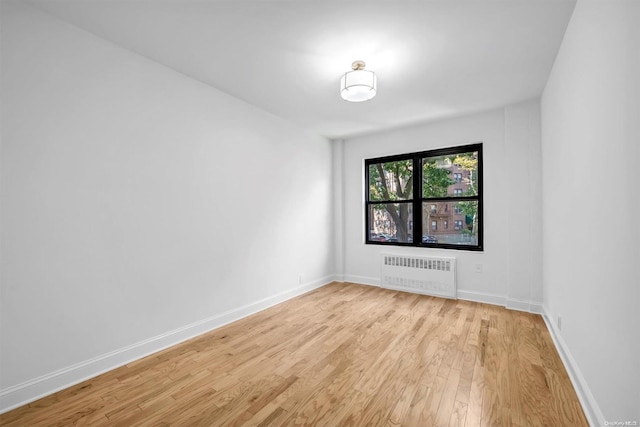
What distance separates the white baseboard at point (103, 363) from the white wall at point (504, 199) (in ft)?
9.69

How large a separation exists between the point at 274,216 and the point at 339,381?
2.33 m

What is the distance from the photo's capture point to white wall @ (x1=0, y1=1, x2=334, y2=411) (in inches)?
73.5

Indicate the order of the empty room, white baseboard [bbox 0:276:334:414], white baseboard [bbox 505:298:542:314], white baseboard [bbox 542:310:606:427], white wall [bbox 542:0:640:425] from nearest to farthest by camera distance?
white wall [bbox 542:0:640:425], white baseboard [bbox 542:310:606:427], the empty room, white baseboard [bbox 0:276:334:414], white baseboard [bbox 505:298:542:314]

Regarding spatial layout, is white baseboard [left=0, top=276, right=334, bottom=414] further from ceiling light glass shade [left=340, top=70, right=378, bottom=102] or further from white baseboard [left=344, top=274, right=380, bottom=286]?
ceiling light glass shade [left=340, top=70, right=378, bottom=102]

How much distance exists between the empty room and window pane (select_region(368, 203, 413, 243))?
1172mm

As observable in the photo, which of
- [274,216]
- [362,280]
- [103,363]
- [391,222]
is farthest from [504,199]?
[103,363]

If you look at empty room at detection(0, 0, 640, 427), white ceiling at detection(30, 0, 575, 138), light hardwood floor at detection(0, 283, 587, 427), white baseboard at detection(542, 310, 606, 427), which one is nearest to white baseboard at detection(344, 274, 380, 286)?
empty room at detection(0, 0, 640, 427)

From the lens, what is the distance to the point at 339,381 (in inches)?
81.9

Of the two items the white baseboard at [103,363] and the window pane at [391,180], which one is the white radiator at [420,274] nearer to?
the window pane at [391,180]

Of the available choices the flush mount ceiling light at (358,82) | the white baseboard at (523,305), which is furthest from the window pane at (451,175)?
the flush mount ceiling light at (358,82)

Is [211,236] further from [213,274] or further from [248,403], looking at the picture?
[248,403]

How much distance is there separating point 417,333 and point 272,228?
7.22ft

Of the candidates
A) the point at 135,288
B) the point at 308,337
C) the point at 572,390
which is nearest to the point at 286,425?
the point at 308,337

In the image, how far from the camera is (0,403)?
5.76 feet
